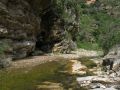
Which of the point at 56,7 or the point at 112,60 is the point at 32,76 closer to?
the point at 112,60

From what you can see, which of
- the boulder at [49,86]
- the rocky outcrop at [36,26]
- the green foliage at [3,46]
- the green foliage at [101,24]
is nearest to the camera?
the boulder at [49,86]

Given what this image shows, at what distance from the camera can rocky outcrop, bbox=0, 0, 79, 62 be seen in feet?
123

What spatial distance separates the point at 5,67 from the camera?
103 ft

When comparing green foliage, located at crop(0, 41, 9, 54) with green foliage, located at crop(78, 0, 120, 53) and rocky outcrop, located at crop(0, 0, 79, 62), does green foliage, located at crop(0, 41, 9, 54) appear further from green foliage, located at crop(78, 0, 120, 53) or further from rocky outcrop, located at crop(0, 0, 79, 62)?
green foliage, located at crop(78, 0, 120, 53)

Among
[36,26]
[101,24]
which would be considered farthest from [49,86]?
[101,24]

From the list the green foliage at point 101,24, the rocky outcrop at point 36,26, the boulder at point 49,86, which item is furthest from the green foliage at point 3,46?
the green foliage at point 101,24

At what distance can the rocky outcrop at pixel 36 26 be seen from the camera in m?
37.6

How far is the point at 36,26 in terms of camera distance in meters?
44.9

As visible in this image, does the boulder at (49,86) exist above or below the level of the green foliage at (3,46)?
below

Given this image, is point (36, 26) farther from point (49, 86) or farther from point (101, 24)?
point (101, 24)

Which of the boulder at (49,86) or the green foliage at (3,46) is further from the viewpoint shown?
the green foliage at (3,46)

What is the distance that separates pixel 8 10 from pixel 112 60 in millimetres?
12742

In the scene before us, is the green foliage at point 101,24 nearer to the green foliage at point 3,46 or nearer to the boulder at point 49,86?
the green foliage at point 3,46

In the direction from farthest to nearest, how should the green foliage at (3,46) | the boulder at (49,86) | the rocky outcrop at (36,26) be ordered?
1. the rocky outcrop at (36,26)
2. the green foliage at (3,46)
3. the boulder at (49,86)
